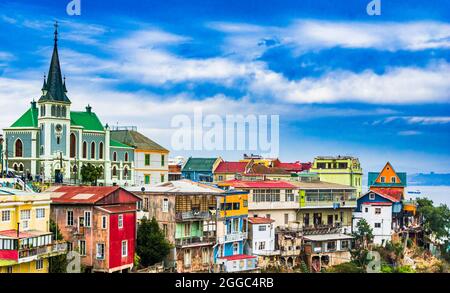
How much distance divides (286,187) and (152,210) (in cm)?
438

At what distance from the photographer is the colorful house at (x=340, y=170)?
23.2 meters

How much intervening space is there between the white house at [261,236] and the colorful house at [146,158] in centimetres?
344

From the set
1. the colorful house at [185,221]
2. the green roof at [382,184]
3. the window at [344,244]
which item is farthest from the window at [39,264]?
the green roof at [382,184]

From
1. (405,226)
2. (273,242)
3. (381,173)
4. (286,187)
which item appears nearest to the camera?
(273,242)

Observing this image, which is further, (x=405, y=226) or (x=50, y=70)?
(x=405, y=226)

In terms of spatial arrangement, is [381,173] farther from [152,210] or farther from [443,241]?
[152,210]

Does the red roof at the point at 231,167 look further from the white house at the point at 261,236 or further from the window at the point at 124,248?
the window at the point at 124,248

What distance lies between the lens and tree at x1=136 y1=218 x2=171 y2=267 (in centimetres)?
1548

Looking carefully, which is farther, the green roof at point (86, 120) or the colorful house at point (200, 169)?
the colorful house at point (200, 169)

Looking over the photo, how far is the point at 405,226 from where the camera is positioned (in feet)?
71.4

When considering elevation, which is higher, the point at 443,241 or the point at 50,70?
the point at 50,70

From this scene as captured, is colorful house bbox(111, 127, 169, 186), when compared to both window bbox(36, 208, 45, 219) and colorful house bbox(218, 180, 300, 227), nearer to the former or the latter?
colorful house bbox(218, 180, 300, 227)

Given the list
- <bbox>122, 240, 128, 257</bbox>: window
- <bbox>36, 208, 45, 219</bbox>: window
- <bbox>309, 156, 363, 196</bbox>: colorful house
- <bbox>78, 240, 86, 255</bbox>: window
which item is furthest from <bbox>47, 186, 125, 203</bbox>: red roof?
<bbox>309, 156, 363, 196</bbox>: colorful house

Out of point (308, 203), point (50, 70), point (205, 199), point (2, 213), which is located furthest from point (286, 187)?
point (2, 213)
